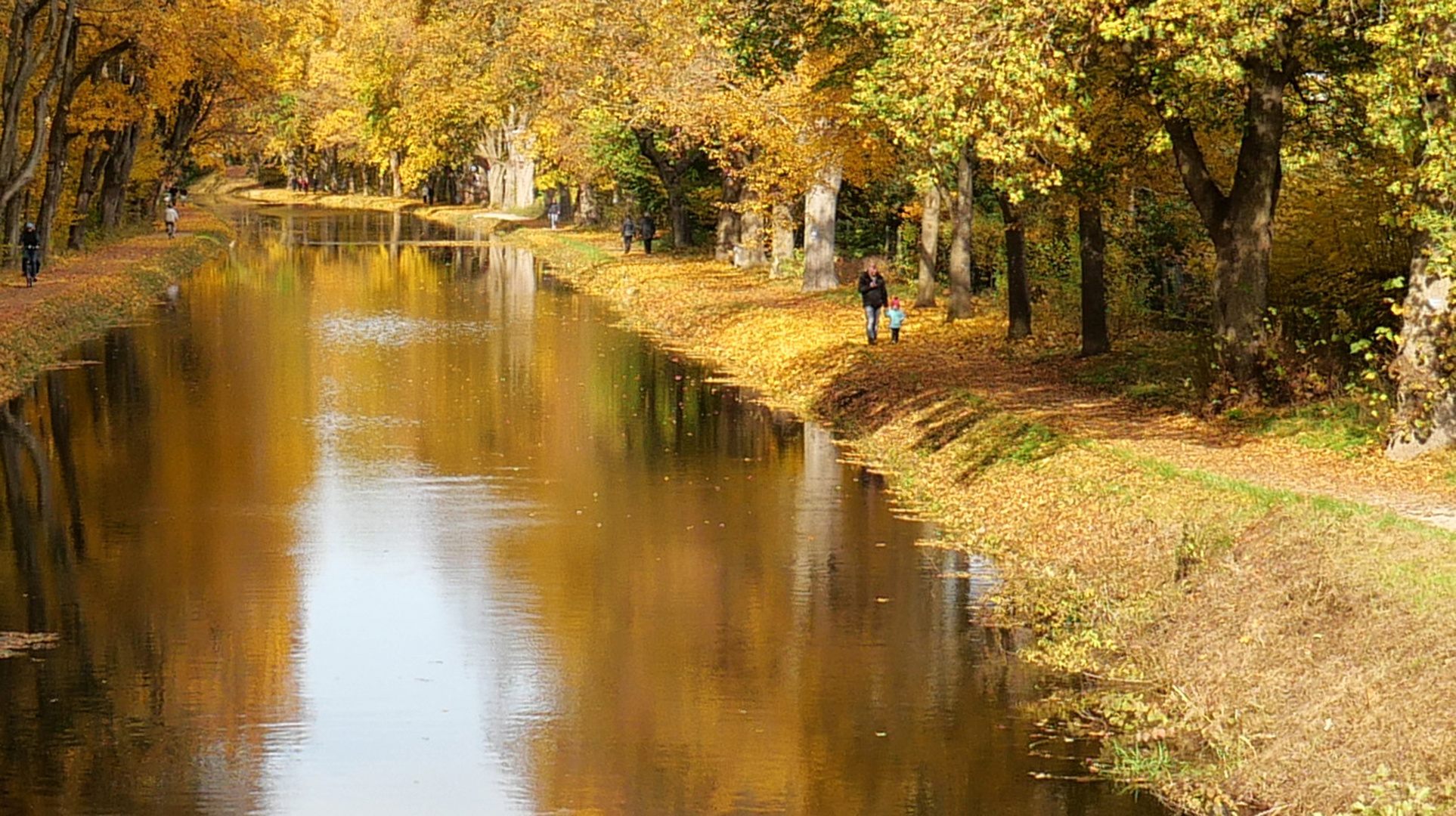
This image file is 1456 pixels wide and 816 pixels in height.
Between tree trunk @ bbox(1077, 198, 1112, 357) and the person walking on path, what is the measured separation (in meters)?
3.75

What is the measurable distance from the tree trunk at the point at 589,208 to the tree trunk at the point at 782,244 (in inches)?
1315

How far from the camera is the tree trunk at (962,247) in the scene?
32312 mm

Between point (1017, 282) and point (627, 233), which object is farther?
point (627, 233)

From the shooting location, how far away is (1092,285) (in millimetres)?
27109

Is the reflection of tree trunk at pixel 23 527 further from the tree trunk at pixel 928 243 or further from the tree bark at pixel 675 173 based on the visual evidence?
the tree bark at pixel 675 173

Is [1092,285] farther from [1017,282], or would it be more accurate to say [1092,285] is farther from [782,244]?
[782,244]

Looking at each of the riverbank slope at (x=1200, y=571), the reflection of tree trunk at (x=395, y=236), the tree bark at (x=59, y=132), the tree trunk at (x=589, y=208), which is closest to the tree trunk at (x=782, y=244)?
the tree bark at (x=59, y=132)

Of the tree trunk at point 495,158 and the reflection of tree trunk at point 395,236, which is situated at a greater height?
the tree trunk at point 495,158

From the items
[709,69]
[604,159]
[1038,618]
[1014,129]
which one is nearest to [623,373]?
[709,69]

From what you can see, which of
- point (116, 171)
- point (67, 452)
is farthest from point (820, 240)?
point (116, 171)

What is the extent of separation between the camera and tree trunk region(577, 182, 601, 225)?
261 ft

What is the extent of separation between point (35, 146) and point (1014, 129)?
93.0 feet

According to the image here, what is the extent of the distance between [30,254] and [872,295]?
782 inches

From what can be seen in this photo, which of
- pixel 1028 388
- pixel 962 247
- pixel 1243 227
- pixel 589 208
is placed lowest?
pixel 1028 388
